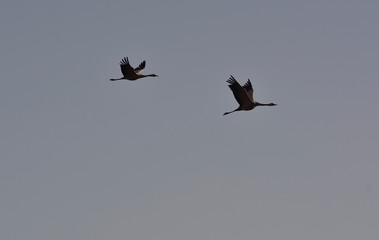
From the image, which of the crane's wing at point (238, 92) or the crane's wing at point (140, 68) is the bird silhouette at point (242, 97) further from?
the crane's wing at point (140, 68)

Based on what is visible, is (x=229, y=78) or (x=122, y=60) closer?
(x=229, y=78)

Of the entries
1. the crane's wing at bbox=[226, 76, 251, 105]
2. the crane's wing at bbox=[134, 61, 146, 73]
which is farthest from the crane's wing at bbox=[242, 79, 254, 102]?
the crane's wing at bbox=[134, 61, 146, 73]

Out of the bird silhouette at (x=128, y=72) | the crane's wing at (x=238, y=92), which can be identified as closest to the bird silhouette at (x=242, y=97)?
the crane's wing at (x=238, y=92)

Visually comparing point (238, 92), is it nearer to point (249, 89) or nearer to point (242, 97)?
point (242, 97)

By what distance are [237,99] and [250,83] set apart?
169 inches

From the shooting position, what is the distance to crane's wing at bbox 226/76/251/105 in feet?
133

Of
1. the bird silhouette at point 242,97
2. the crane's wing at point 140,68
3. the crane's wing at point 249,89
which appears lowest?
the bird silhouette at point 242,97

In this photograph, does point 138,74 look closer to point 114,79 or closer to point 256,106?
point 114,79

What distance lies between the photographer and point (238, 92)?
4125 centimetres

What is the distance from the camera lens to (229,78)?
40656mm

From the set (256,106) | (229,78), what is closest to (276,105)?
(256,106)

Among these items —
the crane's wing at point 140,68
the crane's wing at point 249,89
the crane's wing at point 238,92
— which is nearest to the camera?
the crane's wing at point 238,92

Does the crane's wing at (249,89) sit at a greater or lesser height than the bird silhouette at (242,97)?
greater

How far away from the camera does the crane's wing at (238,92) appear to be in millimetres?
40531
